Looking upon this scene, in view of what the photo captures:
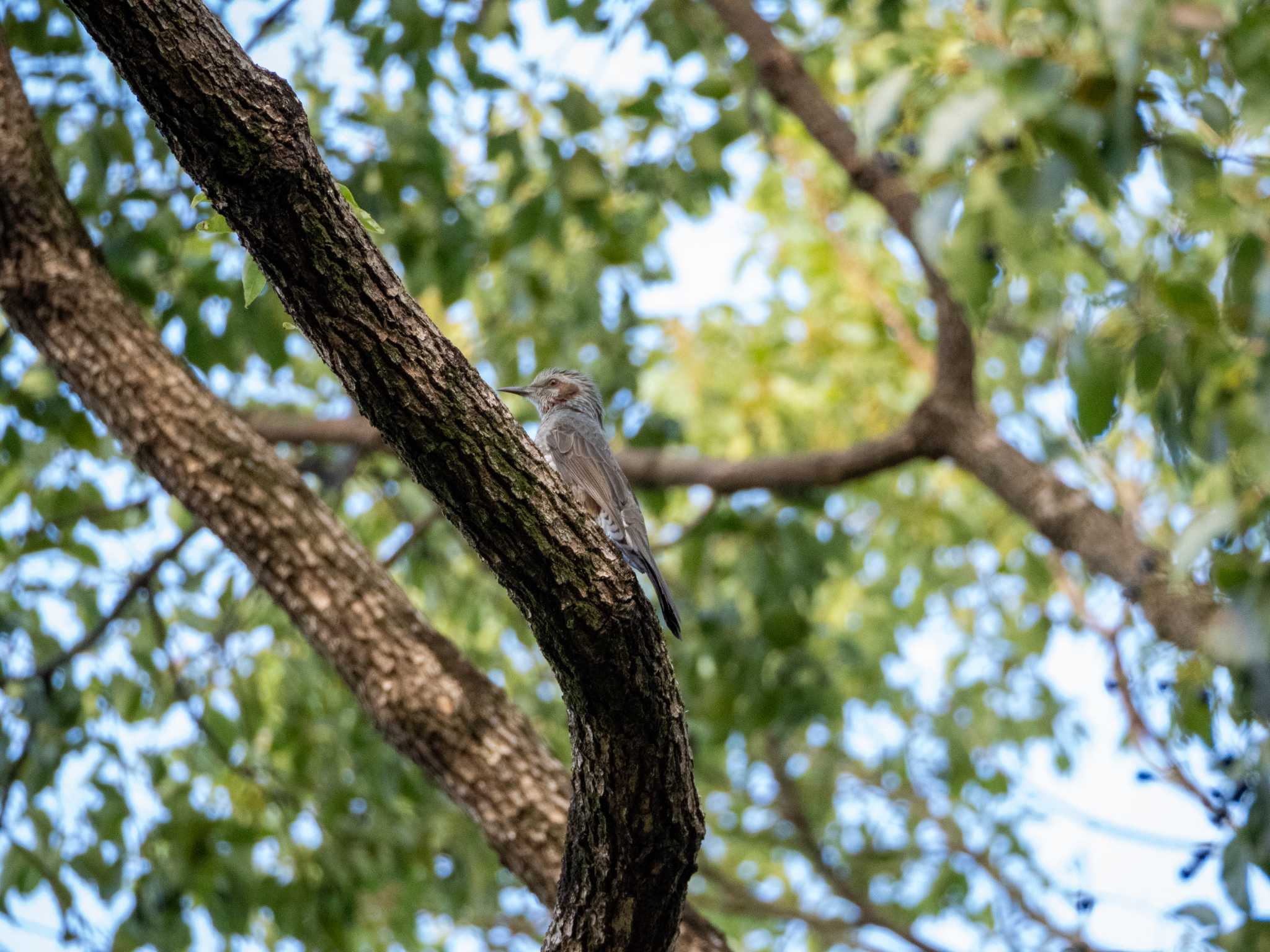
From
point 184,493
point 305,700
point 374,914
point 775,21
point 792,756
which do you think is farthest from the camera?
point 792,756

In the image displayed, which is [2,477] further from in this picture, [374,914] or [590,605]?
[590,605]

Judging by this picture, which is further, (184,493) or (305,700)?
(305,700)

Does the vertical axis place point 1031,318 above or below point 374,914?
above

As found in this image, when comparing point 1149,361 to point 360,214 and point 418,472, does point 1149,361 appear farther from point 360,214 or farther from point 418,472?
point 360,214

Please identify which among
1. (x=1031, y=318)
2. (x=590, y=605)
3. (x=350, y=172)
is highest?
(x=1031, y=318)

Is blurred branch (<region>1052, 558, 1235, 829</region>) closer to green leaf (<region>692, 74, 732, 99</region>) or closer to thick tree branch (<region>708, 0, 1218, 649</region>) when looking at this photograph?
thick tree branch (<region>708, 0, 1218, 649</region>)

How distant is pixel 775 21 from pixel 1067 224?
1.87 m

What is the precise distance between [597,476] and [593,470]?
4 centimetres

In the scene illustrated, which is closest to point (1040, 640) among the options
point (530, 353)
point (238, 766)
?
point (530, 353)

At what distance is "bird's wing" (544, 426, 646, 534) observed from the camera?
3.89 m

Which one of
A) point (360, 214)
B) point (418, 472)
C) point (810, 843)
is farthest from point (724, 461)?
point (360, 214)

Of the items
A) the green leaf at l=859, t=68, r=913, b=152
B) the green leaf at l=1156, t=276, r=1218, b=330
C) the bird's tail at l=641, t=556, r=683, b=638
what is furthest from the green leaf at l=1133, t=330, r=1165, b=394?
the bird's tail at l=641, t=556, r=683, b=638

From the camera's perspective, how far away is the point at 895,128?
5160 millimetres

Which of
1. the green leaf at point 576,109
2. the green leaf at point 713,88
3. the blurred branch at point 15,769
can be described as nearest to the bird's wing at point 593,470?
the green leaf at point 576,109
